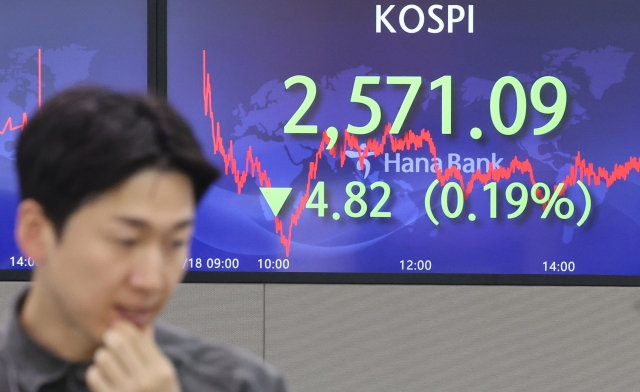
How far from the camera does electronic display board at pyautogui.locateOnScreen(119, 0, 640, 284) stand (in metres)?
3.16

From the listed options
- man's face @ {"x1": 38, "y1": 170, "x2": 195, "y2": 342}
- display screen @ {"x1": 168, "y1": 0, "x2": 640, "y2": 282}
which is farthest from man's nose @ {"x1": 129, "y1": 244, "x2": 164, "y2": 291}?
display screen @ {"x1": 168, "y1": 0, "x2": 640, "y2": 282}

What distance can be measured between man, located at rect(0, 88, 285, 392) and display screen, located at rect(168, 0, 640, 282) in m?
2.32

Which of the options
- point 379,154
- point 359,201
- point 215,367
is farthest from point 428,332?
point 215,367

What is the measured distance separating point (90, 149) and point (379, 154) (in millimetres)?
2409

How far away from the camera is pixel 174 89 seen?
3195 millimetres

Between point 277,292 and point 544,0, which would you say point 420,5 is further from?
point 277,292

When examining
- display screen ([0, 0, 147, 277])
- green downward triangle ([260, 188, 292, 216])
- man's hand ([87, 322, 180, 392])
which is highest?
display screen ([0, 0, 147, 277])

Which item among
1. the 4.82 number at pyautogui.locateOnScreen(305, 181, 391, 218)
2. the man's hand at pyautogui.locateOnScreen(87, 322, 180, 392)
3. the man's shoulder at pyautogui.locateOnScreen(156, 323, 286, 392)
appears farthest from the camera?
the 4.82 number at pyautogui.locateOnScreen(305, 181, 391, 218)

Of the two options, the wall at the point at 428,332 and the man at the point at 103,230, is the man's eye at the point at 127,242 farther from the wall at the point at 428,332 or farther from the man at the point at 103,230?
the wall at the point at 428,332

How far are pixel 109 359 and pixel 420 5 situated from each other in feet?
8.55

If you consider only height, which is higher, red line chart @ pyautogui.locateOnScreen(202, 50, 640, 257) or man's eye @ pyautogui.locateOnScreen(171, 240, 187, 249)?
red line chart @ pyautogui.locateOnScreen(202, 50, 640, 257)

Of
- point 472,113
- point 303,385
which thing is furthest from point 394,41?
point 303,385

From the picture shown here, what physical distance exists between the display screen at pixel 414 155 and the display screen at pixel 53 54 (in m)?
0.26

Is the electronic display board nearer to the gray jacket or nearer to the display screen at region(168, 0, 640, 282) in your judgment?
the display screen at region(168, 0, 640, 282)
